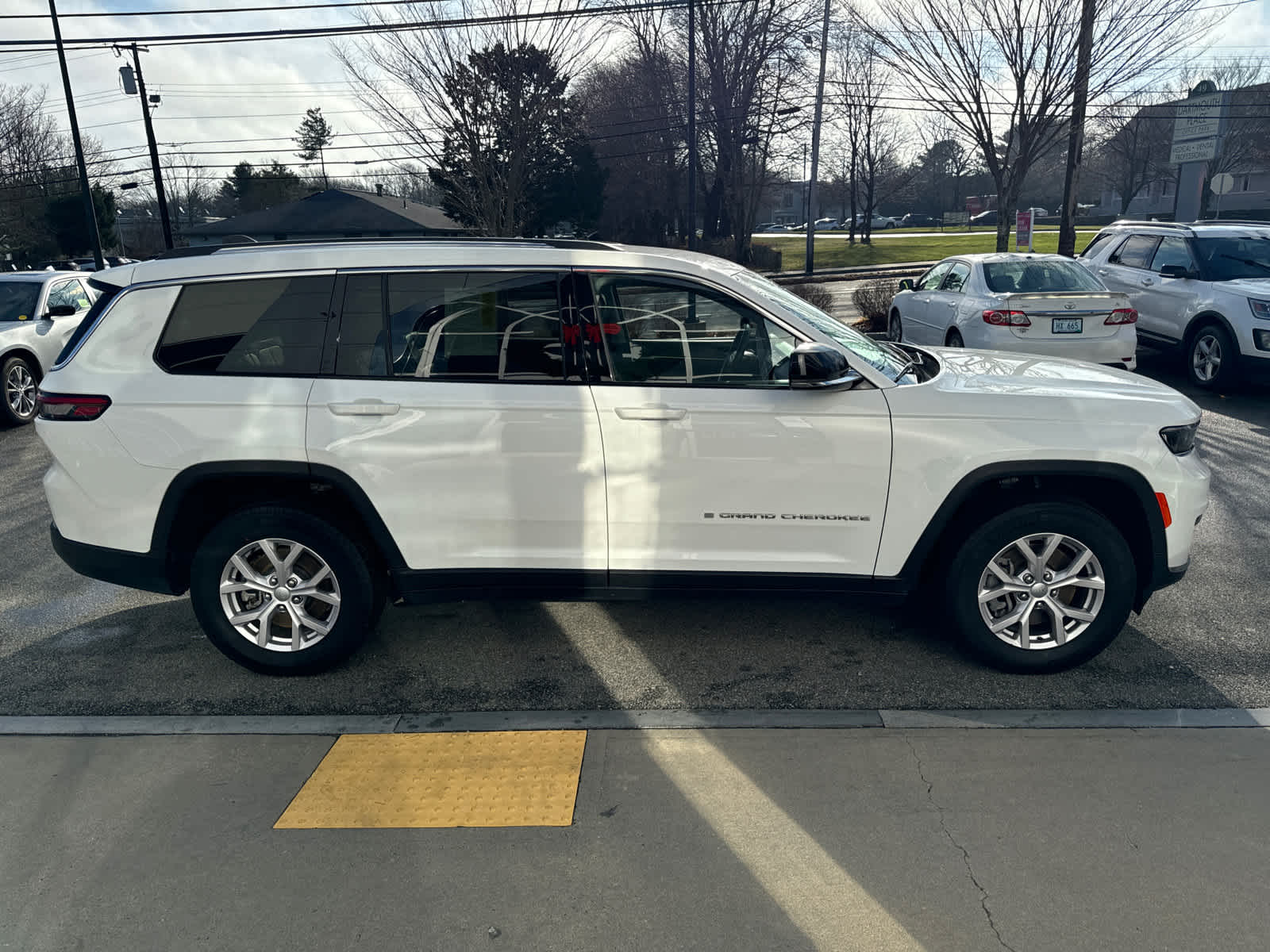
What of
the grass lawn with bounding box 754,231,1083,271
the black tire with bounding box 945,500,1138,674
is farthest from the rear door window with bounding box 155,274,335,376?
the grass lawn with bounding box 754,231,1083,271

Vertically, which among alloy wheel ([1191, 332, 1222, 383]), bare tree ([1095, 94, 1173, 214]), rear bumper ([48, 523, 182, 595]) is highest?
bare tree ([1095, 94, 1173, 214])

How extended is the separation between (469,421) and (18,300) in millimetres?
9460

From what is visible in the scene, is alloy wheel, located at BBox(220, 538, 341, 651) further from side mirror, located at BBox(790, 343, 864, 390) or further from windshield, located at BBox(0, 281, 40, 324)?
windshield, located at BBox(0, 281, 40, 324)

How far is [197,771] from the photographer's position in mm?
3416

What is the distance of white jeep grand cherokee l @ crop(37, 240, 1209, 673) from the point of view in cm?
377

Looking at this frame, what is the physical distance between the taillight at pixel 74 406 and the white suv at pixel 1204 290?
1034cm

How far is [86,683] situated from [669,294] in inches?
126

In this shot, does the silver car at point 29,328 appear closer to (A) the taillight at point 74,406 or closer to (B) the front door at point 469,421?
(A) the taillight at point 74,406

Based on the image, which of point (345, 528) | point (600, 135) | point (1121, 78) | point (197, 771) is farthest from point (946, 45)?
point (600, 135)

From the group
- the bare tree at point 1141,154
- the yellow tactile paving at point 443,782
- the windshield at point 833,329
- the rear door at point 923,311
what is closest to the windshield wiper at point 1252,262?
the rear door at point 923,311

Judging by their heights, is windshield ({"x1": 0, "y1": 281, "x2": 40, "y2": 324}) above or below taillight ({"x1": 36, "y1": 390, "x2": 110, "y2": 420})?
above

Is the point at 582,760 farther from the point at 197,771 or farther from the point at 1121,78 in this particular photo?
the point at 1121,78

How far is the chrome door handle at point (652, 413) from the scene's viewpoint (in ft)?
12.3

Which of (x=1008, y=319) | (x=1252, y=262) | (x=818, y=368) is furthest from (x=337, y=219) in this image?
(x=818, y=368)
